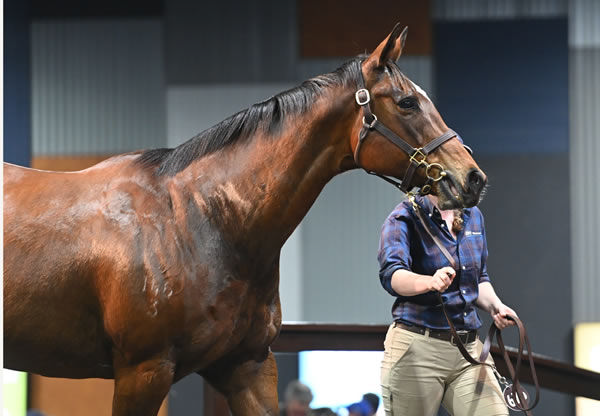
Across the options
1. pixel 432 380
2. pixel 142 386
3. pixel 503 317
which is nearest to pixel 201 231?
pixel 142 386

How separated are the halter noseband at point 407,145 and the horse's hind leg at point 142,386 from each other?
721mm

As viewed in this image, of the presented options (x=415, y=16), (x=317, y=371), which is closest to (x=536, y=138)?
(x=415, y=16)

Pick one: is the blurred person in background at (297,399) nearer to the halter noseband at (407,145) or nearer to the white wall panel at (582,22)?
the halter noseband at (407,145)

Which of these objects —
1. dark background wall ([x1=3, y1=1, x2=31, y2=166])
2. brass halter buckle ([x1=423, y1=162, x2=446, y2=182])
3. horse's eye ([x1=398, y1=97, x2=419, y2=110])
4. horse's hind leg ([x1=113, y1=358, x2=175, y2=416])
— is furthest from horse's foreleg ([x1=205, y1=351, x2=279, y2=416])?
dark background wall ([x1=3, y1=1, x2=31, y2=166])

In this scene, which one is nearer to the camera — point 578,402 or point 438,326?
point 438,326

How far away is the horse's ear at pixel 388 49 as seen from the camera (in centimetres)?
193

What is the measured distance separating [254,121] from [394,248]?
526 mm

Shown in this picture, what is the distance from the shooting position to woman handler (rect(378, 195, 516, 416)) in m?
2.18

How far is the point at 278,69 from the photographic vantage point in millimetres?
4945

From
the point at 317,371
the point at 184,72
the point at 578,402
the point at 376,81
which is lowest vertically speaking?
the point at 578,402

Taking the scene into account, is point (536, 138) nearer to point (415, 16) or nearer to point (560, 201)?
point (560, 201)

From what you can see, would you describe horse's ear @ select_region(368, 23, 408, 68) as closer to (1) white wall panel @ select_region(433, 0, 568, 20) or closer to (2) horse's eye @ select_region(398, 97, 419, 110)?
(2) horse's eye @ select_region(398, 97, 419, 110)

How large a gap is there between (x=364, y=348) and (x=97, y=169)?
1281mm

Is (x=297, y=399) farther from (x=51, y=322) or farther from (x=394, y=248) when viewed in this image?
(x=51, y=322)
